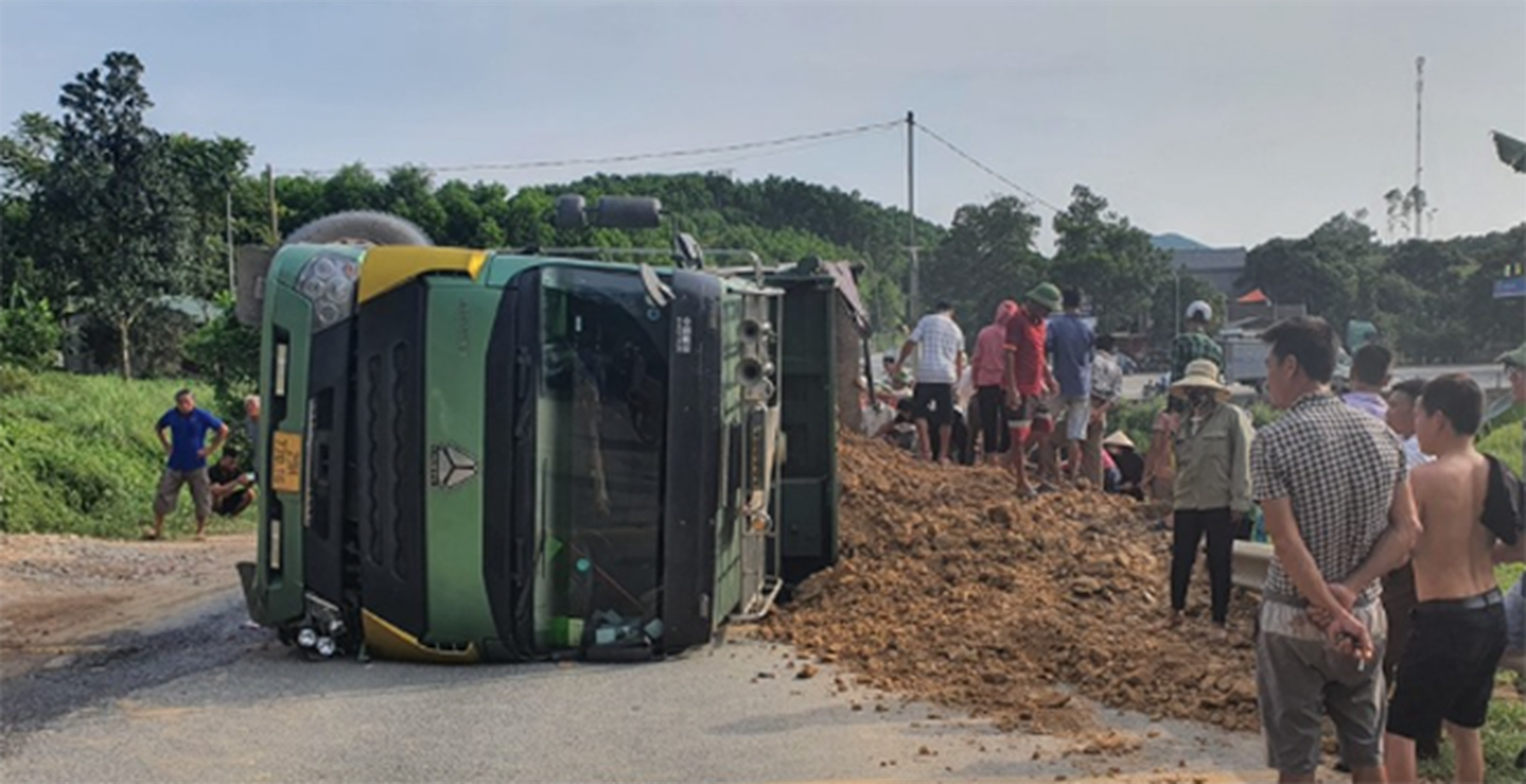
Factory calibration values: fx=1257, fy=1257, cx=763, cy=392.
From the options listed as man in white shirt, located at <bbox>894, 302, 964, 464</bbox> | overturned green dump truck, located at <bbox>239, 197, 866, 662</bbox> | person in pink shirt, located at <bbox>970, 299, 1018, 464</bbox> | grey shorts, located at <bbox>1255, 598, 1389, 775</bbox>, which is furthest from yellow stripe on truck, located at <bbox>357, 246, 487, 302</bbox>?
man in white shirt, located at <bbox>894, 302, 964, 464</bbox>

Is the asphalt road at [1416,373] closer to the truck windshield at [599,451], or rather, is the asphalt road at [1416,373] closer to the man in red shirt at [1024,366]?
the man in red shirt at [1024,366]

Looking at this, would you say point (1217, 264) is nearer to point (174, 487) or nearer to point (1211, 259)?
point (1211, 259)

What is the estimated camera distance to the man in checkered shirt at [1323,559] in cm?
374

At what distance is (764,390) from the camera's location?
6574 mm

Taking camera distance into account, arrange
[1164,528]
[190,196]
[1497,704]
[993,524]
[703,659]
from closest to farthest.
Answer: [1497,704]
[703,659]
[993,524]
[1164,528]
[190,196]

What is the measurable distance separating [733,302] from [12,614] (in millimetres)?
5630

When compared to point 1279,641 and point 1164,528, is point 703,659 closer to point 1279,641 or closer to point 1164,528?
point 1279,641

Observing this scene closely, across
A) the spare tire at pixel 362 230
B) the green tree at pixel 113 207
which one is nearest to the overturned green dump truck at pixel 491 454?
the spare tire at pixel 362 230

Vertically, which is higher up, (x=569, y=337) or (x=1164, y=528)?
(x=569, y=337)

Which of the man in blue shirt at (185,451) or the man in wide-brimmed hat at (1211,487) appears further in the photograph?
the man in blue shirt at (185,451)

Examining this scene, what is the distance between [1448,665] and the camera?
4.21 metres

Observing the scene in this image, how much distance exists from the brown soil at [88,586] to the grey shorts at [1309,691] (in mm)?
6138

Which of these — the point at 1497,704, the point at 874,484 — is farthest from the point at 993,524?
the point at 1497,704

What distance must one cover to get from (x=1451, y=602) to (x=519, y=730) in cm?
356
